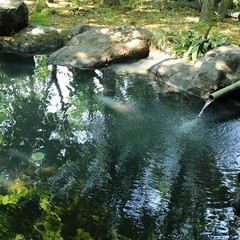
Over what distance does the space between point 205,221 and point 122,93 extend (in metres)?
5.09

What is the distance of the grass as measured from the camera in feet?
43.1

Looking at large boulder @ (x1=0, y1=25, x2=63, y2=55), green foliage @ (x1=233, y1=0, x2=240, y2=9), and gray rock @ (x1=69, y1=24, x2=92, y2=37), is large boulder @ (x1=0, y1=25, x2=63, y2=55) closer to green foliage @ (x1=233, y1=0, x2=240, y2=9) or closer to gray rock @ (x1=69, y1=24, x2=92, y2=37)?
gray rock @ (x1=69, y1=24, x2=92, y2=37)

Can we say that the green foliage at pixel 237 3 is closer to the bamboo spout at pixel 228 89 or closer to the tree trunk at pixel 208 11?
the tree trunk at pixel 208 11

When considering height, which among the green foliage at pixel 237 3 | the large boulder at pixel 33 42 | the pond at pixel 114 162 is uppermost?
the green foliage at pixel 237 3

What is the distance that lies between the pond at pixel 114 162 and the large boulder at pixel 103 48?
124cm

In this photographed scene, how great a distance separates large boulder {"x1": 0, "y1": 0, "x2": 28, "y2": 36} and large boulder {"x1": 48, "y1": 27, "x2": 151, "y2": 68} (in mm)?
2116

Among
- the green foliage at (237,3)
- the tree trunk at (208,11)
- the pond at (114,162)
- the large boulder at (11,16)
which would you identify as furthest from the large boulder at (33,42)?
the green foliage at (237,3)

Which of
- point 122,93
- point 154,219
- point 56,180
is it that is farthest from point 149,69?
point 154,219

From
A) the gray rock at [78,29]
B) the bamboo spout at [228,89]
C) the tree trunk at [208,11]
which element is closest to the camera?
the bamboo spout at [228,89]

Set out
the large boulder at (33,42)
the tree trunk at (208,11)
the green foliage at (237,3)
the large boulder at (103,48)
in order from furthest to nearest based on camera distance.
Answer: the green foliage at (237,3) < the tree trunk at (208,11) < the large boulder at (33,42) < the large boulder at (103,48)

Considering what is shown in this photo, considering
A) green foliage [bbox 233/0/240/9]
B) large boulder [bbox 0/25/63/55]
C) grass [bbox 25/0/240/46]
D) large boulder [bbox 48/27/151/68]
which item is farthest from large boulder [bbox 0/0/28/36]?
green foliage [bbox 233/0/240/9]

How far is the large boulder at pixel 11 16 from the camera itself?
41.2 ft

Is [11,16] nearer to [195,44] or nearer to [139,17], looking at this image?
[139,17]

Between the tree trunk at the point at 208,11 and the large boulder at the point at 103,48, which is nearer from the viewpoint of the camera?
the large boulder at the point at 103,48
